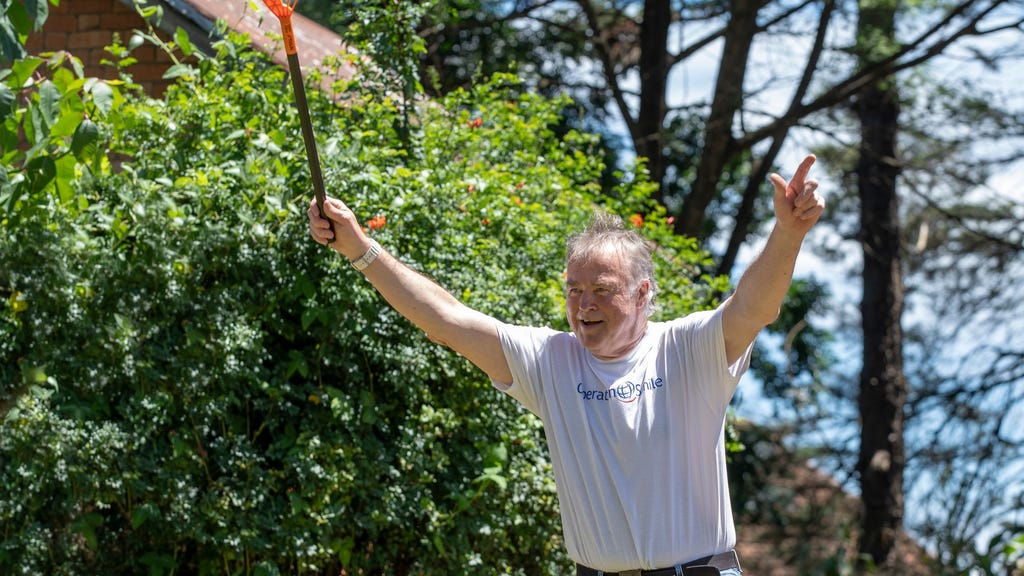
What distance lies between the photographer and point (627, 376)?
3.40 m

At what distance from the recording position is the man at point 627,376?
3221mm

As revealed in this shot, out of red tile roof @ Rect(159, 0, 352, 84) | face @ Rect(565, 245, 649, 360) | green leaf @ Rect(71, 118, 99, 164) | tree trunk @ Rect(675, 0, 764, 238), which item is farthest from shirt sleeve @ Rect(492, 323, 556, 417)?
tree trunk @ Rect(675, 0, 764, 238)

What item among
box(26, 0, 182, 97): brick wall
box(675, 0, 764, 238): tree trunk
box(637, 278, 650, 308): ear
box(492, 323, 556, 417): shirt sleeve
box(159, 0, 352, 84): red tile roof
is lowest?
box(492, 323, 556, 417): shirt sleeve

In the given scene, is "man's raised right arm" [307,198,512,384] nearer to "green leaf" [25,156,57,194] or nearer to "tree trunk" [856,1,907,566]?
"green leaf" [25,156,57,194]

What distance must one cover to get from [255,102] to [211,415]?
4.45ft

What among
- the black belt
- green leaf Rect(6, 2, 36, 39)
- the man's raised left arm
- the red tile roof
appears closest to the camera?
the man's raised left arm

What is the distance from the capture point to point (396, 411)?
192 inches

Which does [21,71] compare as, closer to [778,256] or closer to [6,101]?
[6,101]

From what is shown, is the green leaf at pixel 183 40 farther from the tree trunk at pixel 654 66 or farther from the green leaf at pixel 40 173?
the tree trunk at pixel 654 66

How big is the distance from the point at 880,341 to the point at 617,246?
38.4 feet

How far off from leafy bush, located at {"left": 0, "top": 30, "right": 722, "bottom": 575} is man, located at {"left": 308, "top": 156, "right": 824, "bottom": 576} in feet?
4.02

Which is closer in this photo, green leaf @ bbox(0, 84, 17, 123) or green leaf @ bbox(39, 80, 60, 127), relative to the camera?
green leaf @ bbox(0, 84, 17, 123)

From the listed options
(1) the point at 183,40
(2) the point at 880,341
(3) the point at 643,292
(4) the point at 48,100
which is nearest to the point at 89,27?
(1) the point at 183,40

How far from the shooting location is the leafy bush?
14.5 feet
